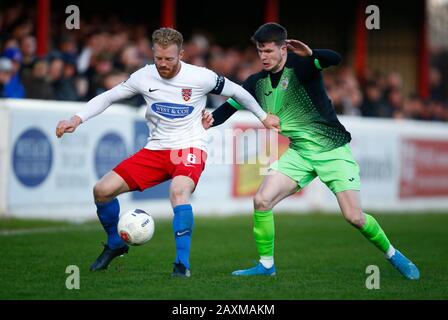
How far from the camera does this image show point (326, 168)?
8.68 metres

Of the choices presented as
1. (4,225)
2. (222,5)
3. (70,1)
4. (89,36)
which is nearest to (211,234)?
(4,225)

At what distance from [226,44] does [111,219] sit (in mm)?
19147

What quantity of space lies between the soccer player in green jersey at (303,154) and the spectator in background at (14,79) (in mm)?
6502

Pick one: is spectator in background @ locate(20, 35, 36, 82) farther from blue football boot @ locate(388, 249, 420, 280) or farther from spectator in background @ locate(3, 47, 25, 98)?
blue football boot @ locate(388, 249, 420, 280)

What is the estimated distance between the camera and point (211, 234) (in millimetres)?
13297

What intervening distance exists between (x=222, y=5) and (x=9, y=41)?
1289 cm

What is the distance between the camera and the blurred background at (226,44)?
1566cm

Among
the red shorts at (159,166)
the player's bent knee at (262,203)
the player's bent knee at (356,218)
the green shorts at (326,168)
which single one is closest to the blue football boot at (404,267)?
the player's bent knee at (356,218)

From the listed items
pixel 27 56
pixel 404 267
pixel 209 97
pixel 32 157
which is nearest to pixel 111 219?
pixel 404 267

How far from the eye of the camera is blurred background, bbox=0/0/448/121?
51.4ft

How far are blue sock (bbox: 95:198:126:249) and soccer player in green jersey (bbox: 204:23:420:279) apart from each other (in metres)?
1.13

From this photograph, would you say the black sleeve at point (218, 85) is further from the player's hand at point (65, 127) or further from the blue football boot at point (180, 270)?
the blue football boot at point (180, 270)

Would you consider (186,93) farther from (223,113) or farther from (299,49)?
(299,49)

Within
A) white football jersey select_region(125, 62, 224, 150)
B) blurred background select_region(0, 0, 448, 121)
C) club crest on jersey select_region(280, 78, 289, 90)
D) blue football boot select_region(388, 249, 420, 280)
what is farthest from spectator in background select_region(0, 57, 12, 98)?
blue football boot select_region(388, 249, 420, 280)
